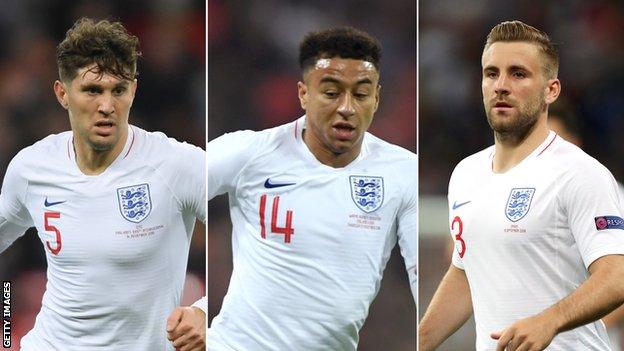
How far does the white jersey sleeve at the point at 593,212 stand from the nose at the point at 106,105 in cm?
178

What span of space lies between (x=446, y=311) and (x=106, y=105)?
159 centimetres

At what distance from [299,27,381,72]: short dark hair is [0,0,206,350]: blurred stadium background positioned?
1.42 ft

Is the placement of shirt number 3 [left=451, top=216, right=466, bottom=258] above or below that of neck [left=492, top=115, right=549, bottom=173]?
below

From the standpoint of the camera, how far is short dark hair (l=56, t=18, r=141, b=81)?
138 inches

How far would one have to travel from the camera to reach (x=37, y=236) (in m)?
3.56

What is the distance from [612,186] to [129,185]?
6.17ft

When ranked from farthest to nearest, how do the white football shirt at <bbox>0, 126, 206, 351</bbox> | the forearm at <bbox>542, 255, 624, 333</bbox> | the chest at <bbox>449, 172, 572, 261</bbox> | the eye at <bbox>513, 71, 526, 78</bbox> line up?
the white football shirt at <bbox>0, 126, 206, 351</bbox> → the eye at <bbox>513, 71, 526, 78</bbox> → the chest at <bbox>449, 172, 572, 261</bbox> → the forearm at <bbox>542, 255, 624, 333</bbox>

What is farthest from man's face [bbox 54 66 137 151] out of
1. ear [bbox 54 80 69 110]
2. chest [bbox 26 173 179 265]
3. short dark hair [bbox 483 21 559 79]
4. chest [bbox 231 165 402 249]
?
short dark hair [bbox 483 21 559 79]

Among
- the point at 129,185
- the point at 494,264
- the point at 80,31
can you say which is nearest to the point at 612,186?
the point at 494,264

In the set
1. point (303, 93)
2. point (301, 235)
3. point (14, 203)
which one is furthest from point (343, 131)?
point (14, 203)

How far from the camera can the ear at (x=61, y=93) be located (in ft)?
11.6

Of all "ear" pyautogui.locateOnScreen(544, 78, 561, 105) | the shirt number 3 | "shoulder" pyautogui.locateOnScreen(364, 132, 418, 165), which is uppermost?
"ear" pyautogui.locateOnScreen(544, 78, 561, 105)

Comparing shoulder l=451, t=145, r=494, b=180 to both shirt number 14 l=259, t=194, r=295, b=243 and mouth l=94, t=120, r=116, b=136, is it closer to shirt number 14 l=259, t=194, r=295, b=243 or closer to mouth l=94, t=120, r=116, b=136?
shirt number 14 l=259, t=194, r=295, b=243

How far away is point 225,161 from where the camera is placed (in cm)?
356
